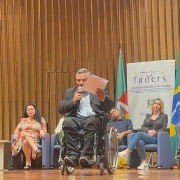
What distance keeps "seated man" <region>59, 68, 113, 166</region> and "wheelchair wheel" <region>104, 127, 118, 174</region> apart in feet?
0.46

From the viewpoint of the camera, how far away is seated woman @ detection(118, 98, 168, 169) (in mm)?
6051

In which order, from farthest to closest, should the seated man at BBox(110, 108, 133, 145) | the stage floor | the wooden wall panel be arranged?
the wooden wall panel < the seated man at BBox(110, 108, 133, 145) < the stage floor

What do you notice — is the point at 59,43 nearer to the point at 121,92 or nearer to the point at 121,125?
the point at 121,92

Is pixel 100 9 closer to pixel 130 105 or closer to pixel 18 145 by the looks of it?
pixel 130 105

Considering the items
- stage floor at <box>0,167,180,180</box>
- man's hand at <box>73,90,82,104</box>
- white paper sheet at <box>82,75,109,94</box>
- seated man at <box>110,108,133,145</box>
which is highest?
white paper sheet at <box>82,75,109,94</box>

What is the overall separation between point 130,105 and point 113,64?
102 cm

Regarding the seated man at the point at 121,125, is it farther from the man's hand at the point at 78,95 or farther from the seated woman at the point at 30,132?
the man's hand at the point at 78,95

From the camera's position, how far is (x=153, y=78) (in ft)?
24.5

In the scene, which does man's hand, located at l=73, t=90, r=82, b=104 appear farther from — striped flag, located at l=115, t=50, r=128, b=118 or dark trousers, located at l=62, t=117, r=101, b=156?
striped flag, located at l=115, t=50, r=128, b=118

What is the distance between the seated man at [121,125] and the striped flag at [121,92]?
606 mm

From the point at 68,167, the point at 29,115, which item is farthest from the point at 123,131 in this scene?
the point at 68,167

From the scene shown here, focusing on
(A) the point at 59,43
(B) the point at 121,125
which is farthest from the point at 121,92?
(A) the point at 59,43

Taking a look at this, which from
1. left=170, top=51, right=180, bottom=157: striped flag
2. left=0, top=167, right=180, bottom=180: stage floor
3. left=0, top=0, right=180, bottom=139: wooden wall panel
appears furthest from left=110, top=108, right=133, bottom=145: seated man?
left=0, top=167, right=180, bottom=180: stage floor

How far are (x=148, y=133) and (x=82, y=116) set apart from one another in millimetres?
2144
